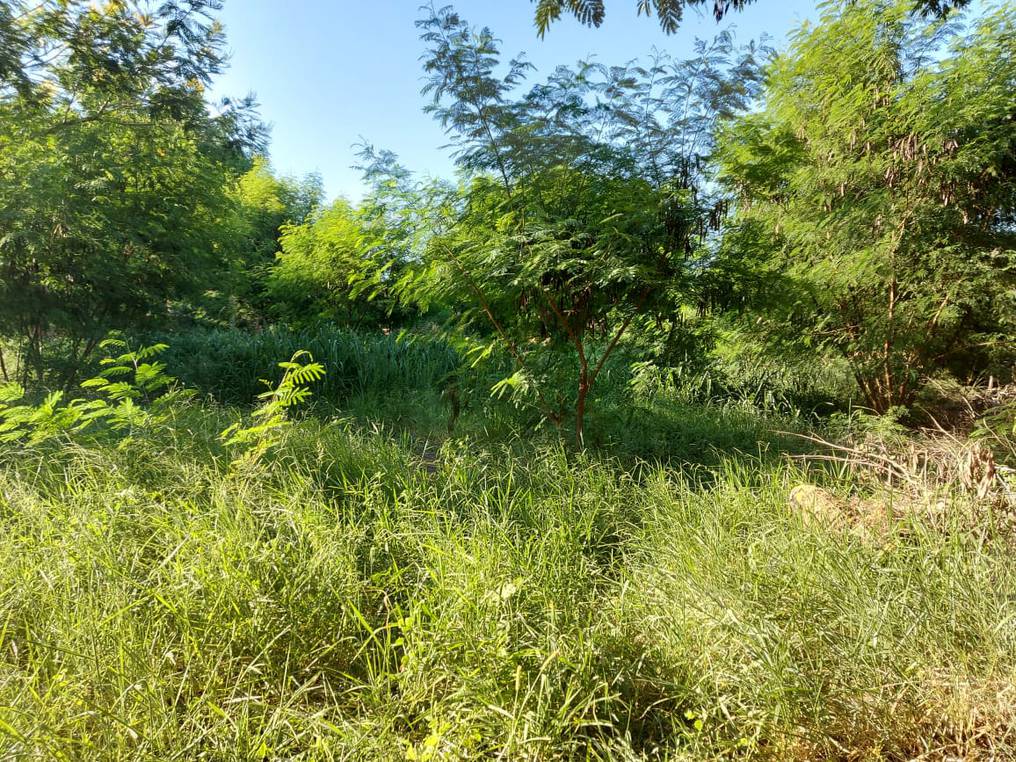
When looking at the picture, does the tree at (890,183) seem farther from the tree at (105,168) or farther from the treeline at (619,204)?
the tree at (105,168)

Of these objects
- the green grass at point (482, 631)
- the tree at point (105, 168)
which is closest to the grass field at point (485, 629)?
the green grass at point (482, 631)

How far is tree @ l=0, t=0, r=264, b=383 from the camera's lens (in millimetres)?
4461

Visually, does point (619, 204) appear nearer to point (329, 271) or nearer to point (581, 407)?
point (581, 407)

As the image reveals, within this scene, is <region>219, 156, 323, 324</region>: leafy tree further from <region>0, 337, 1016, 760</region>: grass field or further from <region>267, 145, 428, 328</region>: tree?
<region>0, 337, 1016, 760</region>: grass field

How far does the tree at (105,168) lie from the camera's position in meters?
4.46

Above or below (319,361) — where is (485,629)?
below

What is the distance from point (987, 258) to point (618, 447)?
146 inches

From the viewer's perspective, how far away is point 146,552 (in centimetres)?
242

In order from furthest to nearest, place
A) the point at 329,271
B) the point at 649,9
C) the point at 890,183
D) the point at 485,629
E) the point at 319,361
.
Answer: the point at 329,271, the point at 319,361, the point at 890,183, the point at 649,9, the point at 485,629

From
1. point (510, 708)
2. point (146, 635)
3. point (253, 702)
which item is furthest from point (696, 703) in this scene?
point (146, 635)

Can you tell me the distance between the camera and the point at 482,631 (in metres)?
1.90

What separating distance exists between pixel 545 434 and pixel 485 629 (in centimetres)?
244

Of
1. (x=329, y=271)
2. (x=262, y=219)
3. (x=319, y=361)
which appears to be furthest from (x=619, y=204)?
(x=262, y=219)

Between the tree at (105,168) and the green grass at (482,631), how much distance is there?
353 centimetres
